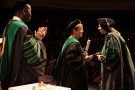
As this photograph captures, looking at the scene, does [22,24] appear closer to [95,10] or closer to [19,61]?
[19,61]

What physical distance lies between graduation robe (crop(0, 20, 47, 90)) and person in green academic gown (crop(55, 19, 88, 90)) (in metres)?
1.10

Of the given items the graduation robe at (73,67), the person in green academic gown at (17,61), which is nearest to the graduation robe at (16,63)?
the person in green academic gown at (17,61)

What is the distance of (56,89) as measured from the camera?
292 cm

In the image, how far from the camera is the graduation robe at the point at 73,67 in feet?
14.4

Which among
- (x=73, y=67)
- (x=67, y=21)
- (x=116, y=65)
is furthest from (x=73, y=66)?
(x=67, y=21)

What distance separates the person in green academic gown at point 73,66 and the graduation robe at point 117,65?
369mm

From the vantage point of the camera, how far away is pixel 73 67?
14.4ft

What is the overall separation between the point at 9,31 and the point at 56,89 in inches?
36.3

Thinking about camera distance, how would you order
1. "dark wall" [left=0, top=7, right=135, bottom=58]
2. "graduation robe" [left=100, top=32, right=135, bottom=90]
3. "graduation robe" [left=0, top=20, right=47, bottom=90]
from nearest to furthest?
1. "graduation robe" [left=0, top=20, right=47, bottom=90]
2. "graduation robe" [left=100, top=32, right=135, bottom=90]
3. "dark wall" [left=0, top=7, right=135, bottom=58]

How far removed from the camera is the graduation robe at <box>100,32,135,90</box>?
4.20 metres

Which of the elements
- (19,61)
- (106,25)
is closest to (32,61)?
(19,61)

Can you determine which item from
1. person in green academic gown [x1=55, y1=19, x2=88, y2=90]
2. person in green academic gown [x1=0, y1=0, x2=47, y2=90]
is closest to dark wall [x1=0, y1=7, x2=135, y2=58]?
person in green academic gown [x1=55, y1=19, x2=88, y2=90]

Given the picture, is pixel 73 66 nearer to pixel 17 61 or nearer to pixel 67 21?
pixel 17 61

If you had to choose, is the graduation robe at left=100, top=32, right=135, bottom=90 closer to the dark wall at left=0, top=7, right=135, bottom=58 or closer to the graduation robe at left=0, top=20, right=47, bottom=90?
the graduation robe at left=0, top=20, right=47, bottom=90
